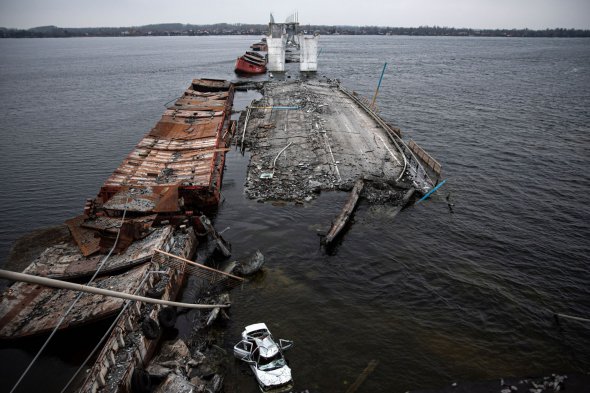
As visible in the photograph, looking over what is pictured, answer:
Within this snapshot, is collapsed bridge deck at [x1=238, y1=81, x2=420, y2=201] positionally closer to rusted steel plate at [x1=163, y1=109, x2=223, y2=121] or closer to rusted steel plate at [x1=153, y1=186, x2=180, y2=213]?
rusted steel plate at [x1=163, y1=109, x2=223, y2=121]

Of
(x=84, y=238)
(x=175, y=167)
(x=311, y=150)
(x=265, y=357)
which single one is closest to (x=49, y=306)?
(x=84, y=238)

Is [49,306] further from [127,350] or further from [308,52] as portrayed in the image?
[308,52]

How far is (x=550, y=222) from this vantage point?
21641 millimetres

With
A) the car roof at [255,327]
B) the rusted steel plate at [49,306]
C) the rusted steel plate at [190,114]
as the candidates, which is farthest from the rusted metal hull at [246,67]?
the car roof at [255,327]

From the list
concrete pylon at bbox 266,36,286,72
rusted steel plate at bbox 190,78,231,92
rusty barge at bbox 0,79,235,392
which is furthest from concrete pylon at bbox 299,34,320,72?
rusty barge at bbox 0,79,235,392

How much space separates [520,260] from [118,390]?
1912 centimetres

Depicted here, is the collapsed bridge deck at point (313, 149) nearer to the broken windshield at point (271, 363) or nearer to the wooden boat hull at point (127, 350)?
the wooden boat hull at point (127, 350)

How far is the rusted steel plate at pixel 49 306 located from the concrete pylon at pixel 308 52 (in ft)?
226

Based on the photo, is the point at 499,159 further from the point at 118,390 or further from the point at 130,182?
the point at 118,390

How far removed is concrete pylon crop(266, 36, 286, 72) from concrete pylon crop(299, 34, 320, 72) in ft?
14.9

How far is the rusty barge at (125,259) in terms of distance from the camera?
1187 cm

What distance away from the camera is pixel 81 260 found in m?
15.3

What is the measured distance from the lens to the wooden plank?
18669mm

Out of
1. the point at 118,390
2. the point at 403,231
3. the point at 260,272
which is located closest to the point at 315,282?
the point at 260,272
